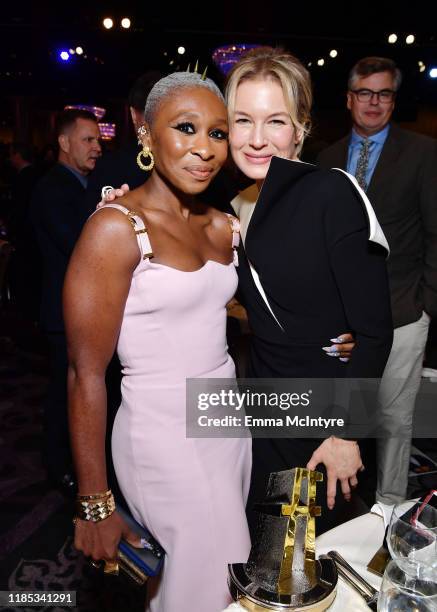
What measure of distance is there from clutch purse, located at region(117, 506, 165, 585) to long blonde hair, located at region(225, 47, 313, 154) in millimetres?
1123

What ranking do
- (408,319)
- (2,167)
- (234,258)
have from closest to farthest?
(234,258) < (408,319) < (2,167)

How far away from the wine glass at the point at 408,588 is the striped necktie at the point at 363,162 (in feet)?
7.13

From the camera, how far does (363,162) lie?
273cm

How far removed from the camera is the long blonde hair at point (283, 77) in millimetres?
1398

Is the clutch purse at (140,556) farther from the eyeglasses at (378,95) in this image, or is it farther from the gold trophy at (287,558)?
the eyeglasses at (378,95)

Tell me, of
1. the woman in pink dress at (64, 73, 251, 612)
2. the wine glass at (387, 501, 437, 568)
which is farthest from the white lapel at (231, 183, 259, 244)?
the wine glass at (387, 501, 437, 568)

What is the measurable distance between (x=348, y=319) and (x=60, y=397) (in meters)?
1.96

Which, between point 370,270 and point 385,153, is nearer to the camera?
point 370,270

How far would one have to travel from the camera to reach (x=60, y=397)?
2850 millimetres

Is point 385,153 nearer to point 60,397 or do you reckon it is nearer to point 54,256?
point 54,256

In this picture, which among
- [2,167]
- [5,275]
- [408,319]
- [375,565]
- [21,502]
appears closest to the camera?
[375,565]

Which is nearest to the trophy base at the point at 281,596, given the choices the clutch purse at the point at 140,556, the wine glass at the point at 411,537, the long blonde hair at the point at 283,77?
the wine glass at the point at 411,537

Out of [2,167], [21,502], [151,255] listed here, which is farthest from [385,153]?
[2,167]

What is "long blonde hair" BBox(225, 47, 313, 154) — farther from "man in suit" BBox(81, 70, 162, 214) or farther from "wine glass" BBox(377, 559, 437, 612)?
"wine glass" BBox(377, 559, 437, 612)
